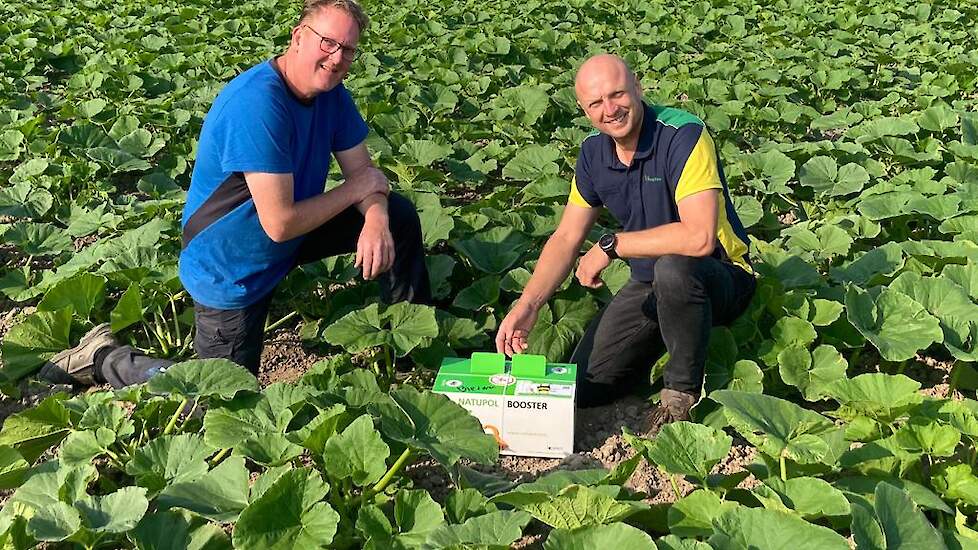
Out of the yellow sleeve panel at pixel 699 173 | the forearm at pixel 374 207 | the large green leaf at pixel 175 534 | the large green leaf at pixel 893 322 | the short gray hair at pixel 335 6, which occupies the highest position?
the short gray hair at pixel 335 6

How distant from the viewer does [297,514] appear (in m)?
2.18

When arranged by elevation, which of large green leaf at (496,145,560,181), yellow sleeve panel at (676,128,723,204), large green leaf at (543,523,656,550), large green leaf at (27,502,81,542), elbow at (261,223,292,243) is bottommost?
large green leaf at (496,145,560,181)

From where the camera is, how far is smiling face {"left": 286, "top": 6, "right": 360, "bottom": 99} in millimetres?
2977

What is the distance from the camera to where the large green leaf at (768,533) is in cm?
195

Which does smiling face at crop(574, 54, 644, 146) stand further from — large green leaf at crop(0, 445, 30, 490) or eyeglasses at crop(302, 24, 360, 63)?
large green leaf at crop(0, 445, 30, 490)

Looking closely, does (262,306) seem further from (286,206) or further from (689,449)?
(689,449)

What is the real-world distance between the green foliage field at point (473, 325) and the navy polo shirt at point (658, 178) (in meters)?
0.40

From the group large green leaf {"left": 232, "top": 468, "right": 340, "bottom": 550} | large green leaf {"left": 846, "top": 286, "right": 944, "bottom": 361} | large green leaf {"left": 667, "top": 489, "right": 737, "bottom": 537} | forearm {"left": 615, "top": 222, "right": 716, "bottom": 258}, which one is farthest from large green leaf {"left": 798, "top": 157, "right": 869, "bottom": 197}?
large green leaf {"left": 232, "top": 468, "right": 340, "bottom": 550}

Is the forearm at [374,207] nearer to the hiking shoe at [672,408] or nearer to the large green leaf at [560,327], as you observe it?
the large green leaf at [560,327]

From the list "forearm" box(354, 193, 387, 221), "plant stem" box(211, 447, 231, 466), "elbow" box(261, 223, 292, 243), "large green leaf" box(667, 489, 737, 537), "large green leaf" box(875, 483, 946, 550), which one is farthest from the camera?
"forearm" box(354, 193, 387, 221)

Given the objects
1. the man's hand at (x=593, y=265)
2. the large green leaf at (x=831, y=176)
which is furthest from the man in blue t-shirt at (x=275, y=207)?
the large green leaf at (x=831, y=176)

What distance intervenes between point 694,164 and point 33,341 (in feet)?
9.21

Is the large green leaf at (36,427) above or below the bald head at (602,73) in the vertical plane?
below

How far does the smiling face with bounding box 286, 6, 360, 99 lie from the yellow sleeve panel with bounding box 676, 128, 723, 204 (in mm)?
1273
